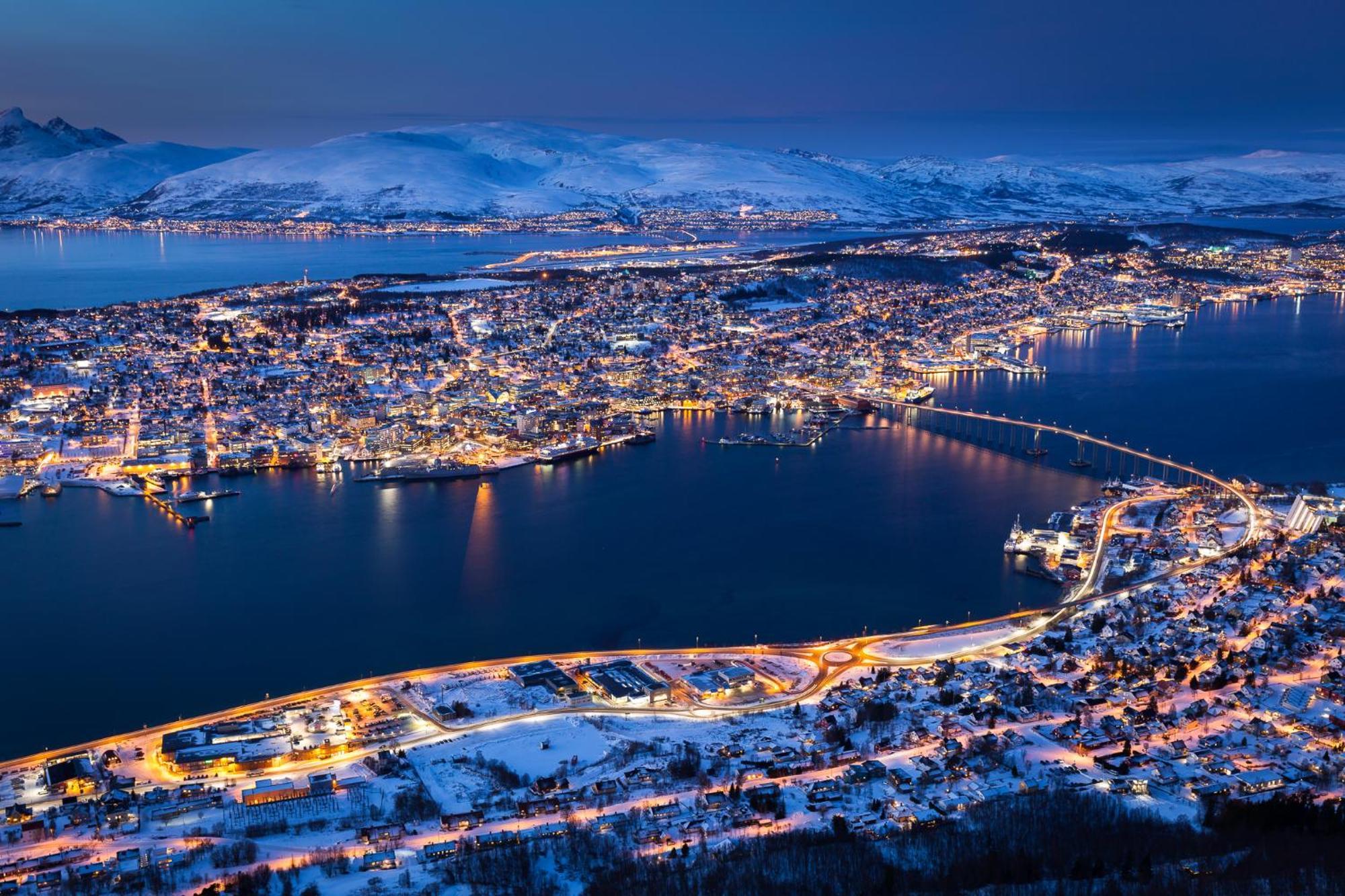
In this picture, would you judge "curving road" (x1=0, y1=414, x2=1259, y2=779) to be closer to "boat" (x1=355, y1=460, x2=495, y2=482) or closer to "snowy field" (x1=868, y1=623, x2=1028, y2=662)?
"snowy field" (x1=868, y1=623, x2=1028, y2=662)

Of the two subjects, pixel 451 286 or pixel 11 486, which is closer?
pixel 11 486

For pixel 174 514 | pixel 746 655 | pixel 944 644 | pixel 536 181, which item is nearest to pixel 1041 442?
pixel 944 644

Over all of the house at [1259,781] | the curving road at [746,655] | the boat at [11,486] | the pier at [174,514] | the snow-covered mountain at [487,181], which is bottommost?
the house at [1259,781]

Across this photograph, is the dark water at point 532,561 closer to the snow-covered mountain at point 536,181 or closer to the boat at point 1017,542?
the boat at point 1017,542

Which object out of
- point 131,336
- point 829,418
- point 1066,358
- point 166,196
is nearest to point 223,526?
point 829,418

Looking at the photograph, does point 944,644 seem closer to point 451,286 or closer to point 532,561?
point 532,561

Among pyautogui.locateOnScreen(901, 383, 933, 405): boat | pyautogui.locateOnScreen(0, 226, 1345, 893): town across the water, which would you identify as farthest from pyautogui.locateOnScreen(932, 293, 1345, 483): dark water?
pyautogui.locateOnScreen(0, 226, 1345, 893): town across the water

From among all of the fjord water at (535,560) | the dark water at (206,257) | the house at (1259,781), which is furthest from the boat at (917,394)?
the dark water at (206,257)
